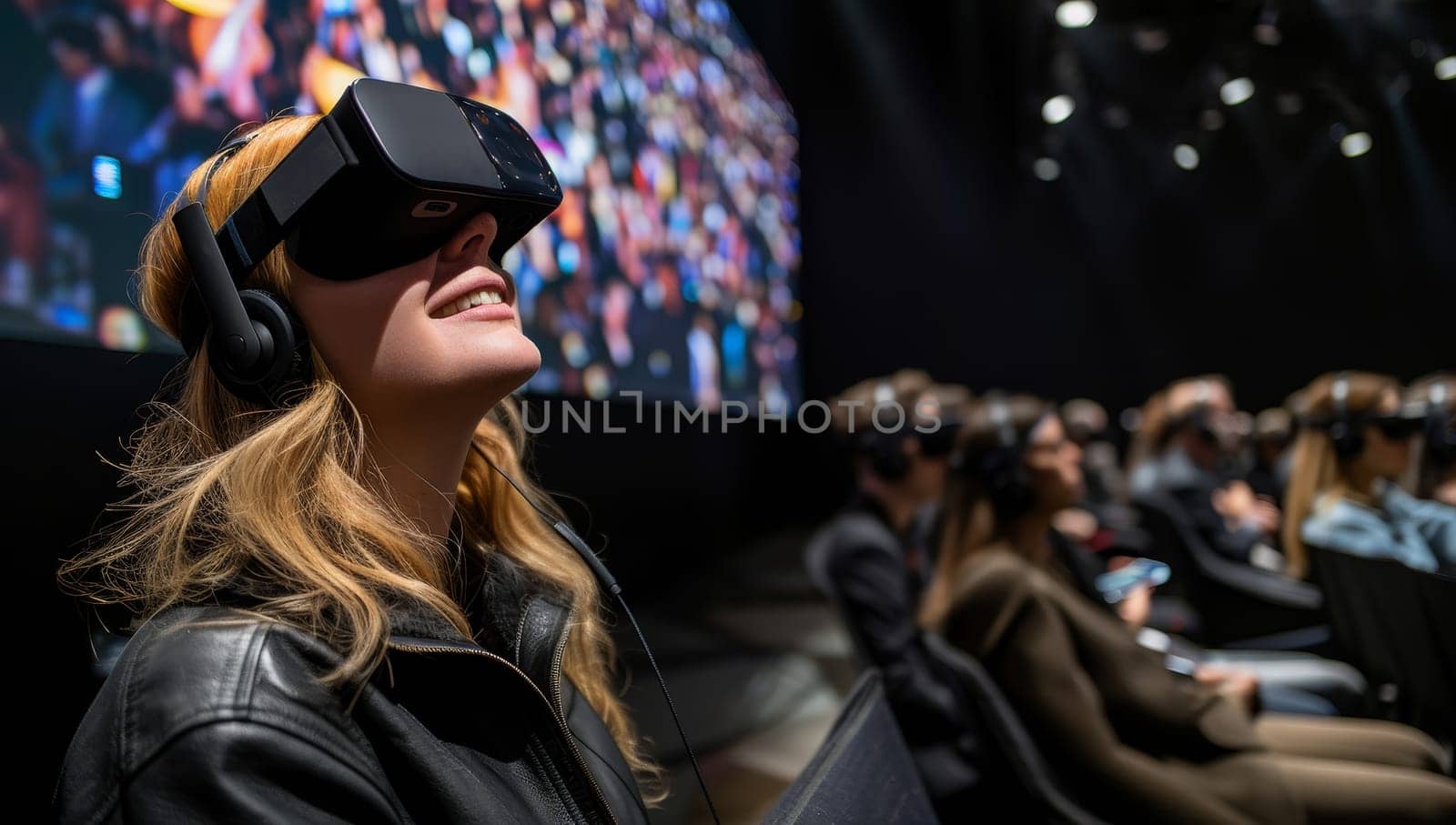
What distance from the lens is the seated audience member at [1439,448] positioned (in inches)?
109

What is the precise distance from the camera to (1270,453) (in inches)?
255

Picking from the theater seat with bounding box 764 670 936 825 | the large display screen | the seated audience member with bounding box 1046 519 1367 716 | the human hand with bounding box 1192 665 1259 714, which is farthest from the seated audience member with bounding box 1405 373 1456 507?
the theater seat with bounding box 764 670 936 825

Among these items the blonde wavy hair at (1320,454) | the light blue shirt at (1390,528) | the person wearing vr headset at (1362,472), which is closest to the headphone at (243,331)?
the light blue shirt at (1390,528)

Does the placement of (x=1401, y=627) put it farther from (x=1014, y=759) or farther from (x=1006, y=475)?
(x=1014, y=759)

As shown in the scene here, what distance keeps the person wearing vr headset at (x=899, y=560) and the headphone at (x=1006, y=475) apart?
395 millimetres

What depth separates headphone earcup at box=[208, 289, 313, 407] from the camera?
2.46 ft

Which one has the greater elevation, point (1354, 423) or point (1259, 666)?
point (1354, 423)

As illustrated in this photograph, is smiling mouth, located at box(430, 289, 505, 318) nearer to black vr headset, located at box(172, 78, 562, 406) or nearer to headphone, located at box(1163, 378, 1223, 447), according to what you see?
black vr headset, located at box(172, 78, 562, 406)

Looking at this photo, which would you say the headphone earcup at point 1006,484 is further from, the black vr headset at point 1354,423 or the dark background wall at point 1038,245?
the dark background wall at point 1038,245

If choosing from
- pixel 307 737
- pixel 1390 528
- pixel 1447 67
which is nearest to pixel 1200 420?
pixel 1390 528

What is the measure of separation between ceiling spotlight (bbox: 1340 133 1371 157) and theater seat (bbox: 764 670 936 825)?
34.1ft

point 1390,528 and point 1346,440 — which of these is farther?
point 1346,440

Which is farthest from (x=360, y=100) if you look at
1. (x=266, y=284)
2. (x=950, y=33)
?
(x=950, y=33)

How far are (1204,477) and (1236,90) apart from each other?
400 centimetres
